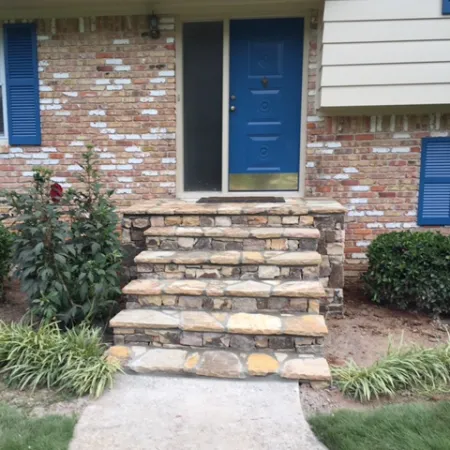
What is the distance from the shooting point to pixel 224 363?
8.57 feet

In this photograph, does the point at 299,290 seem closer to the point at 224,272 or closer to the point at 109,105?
the point at 224,272

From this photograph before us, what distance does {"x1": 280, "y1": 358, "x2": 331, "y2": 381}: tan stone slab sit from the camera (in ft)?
8.18

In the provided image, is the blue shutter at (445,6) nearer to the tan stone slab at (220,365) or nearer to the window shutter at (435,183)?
the window shutter at (435,183)

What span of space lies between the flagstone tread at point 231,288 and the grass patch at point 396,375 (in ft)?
1.81

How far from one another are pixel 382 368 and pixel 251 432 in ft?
3.02

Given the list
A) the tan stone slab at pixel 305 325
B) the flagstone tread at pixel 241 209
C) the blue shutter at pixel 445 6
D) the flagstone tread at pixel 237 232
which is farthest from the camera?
the blue shutter at pixel 445 6

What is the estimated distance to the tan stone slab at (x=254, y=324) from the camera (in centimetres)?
272

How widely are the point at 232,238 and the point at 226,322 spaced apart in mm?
795

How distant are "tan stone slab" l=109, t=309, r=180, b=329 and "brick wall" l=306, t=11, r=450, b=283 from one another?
2198 millimetres

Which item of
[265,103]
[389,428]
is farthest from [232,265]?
[265,103]

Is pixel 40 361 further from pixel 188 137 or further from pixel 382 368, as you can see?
pixel 188 137

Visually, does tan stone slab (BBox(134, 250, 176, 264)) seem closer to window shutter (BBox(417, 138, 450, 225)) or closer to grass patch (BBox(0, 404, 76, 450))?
grass patch (BBox(0, 404, 76, 450))

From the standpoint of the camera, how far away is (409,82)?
3953mm

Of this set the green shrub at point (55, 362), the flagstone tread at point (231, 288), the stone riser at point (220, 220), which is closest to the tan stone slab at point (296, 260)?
the flagstone tread at point (231, 288)
